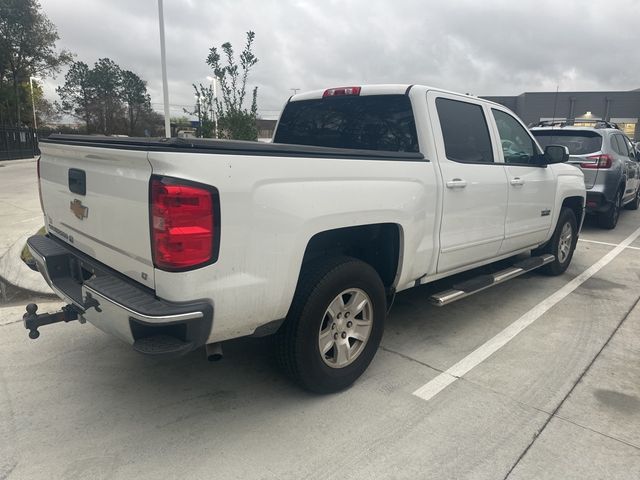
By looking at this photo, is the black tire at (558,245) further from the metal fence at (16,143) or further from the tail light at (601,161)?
the metal fence at (16,143)

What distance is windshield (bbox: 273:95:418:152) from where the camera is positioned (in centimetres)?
363

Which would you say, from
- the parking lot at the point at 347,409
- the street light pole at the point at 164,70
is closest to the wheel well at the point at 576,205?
the parking lot at the point at 347,409

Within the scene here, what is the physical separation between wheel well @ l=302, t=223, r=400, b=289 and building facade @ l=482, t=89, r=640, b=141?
45704mm

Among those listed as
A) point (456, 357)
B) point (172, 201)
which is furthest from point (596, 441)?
point (172, 201)

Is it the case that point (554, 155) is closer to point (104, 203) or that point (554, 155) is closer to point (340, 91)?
point (340, 91)

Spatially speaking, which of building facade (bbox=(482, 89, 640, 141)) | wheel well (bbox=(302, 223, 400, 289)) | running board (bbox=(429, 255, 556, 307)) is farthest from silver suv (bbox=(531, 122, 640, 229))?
building facade (bbox=(482, 89, 640, 141))

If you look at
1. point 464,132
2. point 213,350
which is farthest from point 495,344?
point 213,350

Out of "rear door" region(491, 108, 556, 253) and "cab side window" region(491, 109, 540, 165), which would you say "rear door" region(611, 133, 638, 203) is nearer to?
"rear door" region(491, 108, 556, 253)

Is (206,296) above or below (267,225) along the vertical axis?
below

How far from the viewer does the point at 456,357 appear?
12.2 feet

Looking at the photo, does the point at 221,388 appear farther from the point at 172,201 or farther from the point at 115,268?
the point at 172,201

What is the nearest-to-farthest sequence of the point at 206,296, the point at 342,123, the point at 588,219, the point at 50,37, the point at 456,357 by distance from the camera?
the point at 206,296 < the point at 456,357 < the point at 342,123 < the point at 588,219 < the point at 50,37

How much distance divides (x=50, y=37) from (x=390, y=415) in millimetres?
38798

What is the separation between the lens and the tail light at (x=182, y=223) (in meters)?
2.16
